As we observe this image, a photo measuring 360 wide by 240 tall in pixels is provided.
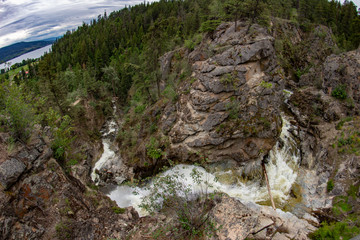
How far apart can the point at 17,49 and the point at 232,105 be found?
10234 cm

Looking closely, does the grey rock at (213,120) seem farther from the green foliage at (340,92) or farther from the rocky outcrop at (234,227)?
the green foliage at (340,92)

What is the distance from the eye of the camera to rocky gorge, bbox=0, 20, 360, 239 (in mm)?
11562

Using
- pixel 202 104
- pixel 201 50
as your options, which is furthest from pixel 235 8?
pixel 202 104

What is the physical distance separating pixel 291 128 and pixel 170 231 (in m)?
21.3

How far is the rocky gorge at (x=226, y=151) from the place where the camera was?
1156 cm

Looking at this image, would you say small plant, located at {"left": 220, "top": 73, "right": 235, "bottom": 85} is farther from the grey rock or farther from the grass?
the grass

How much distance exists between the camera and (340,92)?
25703 millimetres

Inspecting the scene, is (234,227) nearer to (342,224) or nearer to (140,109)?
(342,224)

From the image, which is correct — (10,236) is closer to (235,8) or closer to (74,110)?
(74,110)

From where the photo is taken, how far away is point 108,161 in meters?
27.5

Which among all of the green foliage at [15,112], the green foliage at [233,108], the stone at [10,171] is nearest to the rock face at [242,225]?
the stone at [10,171]

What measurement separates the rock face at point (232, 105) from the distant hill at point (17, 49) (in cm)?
7983

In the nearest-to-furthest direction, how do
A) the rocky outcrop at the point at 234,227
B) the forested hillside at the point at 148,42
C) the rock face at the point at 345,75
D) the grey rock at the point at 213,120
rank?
1. the rocky outcrop at the point at 234,227
2. the grey rock at the point at 213,120
3. the rock face at the point at 345,75
4. the forested hillside at the point at 148,42

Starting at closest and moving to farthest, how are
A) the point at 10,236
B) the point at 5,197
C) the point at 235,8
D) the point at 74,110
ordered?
the point at 10,236
the point at 5,197
the point at 235,8
the point at 74,110
